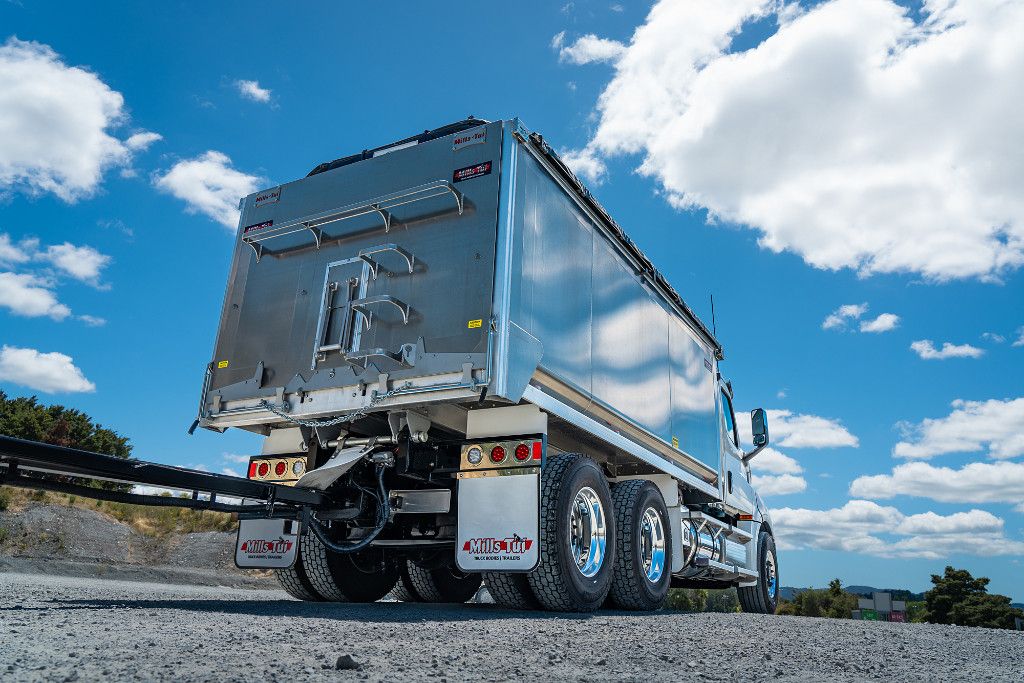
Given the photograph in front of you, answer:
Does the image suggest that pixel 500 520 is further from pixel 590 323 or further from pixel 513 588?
pixel 590 323

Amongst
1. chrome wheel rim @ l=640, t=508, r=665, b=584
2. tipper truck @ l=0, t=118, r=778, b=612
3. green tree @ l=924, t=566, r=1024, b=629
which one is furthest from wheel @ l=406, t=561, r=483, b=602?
green tree @ l=924, t=566, r=1024, b=629

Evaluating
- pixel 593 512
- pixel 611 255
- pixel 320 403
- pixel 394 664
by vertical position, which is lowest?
pixel 394 664

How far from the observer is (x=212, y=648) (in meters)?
2.96

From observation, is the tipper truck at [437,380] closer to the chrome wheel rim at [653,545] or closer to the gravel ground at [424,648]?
the chrome wheel rim at [653,545]

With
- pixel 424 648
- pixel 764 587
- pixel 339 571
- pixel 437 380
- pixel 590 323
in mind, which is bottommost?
pixel 424 648

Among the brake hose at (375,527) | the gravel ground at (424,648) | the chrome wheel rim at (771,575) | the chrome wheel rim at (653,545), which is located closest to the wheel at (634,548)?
the chrome wheel rim at (653,545)

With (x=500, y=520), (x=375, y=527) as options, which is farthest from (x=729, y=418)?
(x=375, y=527)

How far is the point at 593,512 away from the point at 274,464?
2752mm

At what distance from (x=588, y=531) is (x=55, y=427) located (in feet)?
73.2

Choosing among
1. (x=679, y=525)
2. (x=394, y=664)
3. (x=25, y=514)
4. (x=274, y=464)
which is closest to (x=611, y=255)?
(x=679, y=525)

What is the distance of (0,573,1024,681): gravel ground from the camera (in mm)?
2664

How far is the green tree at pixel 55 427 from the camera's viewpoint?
2244 centimetres

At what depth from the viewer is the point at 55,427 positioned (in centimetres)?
2284

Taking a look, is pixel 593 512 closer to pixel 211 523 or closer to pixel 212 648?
pixel 212 648
